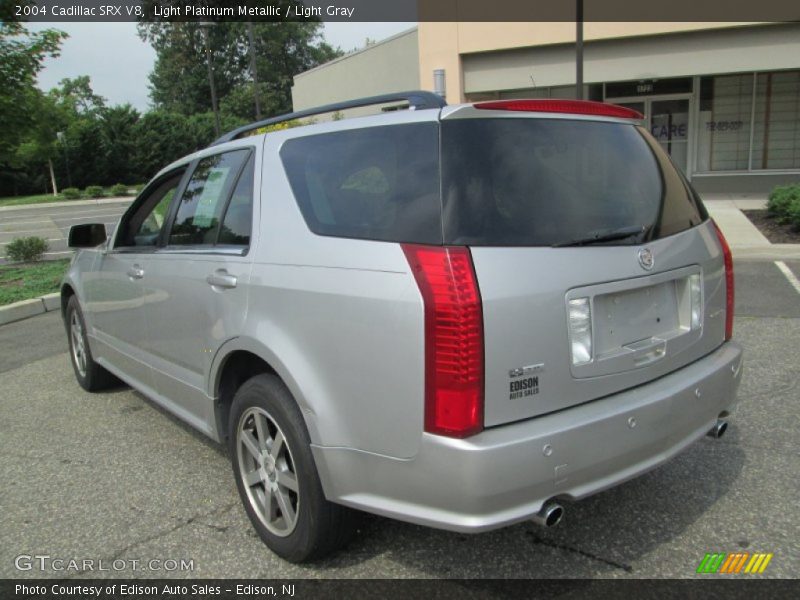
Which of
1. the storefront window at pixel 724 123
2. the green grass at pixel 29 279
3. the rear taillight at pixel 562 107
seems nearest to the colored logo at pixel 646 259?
the rear taillight at pixel 562 107

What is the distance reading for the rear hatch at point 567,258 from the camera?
7.23 feet

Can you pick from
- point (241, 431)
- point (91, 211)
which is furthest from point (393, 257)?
point (91, 211)

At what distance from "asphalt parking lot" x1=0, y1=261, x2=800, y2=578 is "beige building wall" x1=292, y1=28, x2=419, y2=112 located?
17.6m

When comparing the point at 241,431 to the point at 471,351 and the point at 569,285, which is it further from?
the point at 569,285

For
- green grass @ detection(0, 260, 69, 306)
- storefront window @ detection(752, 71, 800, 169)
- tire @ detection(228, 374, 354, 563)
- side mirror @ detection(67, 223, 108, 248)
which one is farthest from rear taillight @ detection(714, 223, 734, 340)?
storefront window @ detection(752, 71, 800, 169)

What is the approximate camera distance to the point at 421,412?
2.20 m

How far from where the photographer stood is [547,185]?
95.7 inches

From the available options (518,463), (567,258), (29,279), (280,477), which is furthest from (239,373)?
(29,279)

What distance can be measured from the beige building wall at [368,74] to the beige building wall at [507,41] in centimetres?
367

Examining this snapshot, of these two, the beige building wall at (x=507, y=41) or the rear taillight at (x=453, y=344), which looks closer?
the rear taillight at (x=453, y=344)

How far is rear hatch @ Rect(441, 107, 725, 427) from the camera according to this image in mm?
2203

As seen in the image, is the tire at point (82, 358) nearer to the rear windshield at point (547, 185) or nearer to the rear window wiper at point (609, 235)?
Result: the rear windshield at point (547, 185)

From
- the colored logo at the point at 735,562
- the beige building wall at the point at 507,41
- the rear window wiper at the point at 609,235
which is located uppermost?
the beige building wall at the point at 507,41

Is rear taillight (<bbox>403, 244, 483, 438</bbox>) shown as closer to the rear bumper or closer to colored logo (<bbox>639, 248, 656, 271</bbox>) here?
the rear bumper
